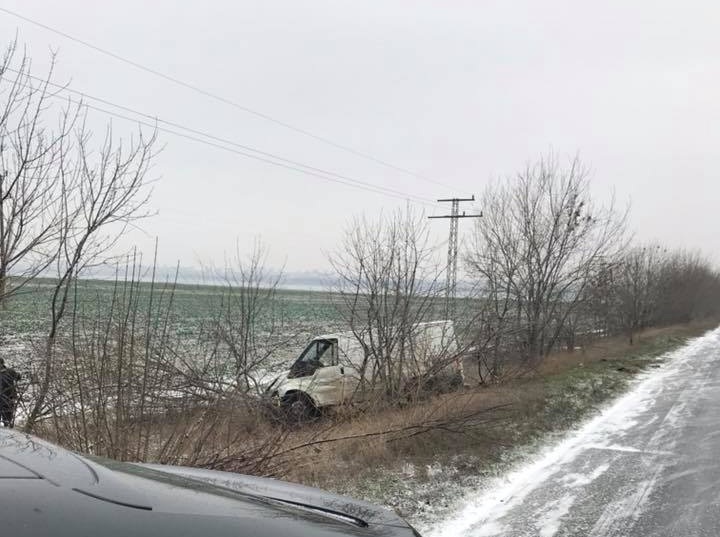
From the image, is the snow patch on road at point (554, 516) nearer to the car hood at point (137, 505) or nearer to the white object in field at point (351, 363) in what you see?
the car hood at point (137, 505)

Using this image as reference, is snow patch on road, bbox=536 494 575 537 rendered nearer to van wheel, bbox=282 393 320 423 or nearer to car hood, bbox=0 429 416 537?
car hood, bbox=0 429 416 537

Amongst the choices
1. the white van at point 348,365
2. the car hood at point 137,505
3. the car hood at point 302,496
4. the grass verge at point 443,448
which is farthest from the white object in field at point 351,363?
the car hood at point 137,505

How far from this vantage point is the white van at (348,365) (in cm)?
923

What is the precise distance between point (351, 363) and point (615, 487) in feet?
18.1

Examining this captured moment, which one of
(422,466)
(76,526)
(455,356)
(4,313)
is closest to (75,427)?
(4,313)

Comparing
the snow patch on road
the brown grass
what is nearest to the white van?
the brown grass

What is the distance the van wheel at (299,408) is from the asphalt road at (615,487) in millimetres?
2756

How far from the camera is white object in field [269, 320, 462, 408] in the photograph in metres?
9.42

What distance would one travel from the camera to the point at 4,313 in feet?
22.0

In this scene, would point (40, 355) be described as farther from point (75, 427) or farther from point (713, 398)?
point (713, 398)

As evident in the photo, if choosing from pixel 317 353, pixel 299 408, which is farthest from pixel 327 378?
pixel 299 408

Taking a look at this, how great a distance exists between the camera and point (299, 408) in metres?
7.94

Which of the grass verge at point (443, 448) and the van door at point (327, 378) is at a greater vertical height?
the van door at point (327, 378)

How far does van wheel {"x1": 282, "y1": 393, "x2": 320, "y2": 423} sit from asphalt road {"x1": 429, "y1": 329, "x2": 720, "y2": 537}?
2756 millimetres
